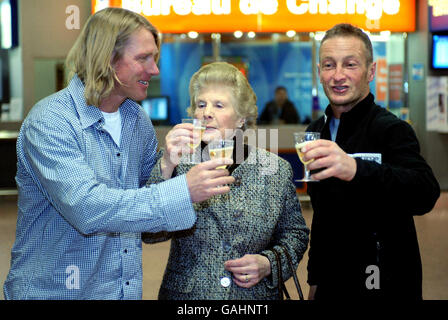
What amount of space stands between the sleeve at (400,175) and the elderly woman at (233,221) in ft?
Result: 1.34

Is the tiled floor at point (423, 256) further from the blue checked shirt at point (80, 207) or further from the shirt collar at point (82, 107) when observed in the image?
the shirt collar at point (82, 107)

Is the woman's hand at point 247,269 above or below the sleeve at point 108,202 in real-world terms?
below

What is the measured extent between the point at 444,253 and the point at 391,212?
449cm

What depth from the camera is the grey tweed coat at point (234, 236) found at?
90.0 inches

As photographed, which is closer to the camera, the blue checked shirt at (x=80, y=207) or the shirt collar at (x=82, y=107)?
the blue checked shirt at (x=80, y=207)

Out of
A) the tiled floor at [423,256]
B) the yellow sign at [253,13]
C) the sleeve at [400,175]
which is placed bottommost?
the tiled floor at [423,256]

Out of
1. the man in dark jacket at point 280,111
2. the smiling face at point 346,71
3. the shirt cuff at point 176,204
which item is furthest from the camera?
the man in dark jacket at point 280,111

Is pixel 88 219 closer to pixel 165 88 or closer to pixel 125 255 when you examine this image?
pixel 125 255

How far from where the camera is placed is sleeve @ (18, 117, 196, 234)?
71.0 inches

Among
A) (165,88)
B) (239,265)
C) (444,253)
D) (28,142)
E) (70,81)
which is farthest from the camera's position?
(165,88)

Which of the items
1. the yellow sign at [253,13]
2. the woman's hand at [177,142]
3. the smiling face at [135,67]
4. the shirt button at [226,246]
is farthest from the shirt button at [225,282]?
the yellow sign at [253,13]

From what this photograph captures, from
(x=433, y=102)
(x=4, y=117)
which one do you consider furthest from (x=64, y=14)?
(x=433, y=102)

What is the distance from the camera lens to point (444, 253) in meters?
6.23

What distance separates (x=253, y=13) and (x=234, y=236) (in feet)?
26.8
